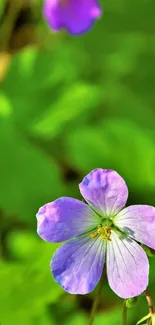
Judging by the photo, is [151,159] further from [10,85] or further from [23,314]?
[23,314]

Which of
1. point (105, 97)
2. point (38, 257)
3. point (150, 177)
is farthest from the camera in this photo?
point (105, 97)

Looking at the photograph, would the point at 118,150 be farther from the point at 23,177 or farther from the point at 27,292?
the point at 27,292

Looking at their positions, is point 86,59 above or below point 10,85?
above

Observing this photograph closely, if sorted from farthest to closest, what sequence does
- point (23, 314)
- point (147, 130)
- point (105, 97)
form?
point (105, 97) → point (147, 130) → point (23, 314)

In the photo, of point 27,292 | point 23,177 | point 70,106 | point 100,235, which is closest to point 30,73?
point 70,106

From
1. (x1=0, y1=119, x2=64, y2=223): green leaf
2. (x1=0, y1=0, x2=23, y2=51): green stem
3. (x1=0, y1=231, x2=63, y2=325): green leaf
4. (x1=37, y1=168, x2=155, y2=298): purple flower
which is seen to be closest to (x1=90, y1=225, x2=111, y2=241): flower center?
(x1=37, y1=168, x2=155, y2=298): purple flower

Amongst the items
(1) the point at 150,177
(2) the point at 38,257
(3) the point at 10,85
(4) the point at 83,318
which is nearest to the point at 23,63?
(3) the point at 10,85
